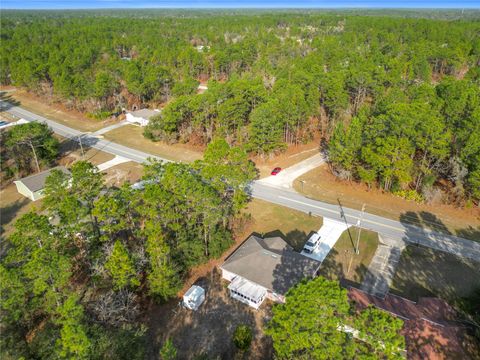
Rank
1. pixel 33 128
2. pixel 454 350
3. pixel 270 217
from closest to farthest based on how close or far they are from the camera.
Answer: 1. pixel 454 350
2. pixel 270 217
3. pixel 33 128

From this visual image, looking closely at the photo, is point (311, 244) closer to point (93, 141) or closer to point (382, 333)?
point (382, 333)

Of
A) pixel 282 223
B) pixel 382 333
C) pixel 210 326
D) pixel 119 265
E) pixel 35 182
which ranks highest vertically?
pixel 382 333

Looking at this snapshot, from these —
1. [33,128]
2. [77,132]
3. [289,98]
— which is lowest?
[77,132]

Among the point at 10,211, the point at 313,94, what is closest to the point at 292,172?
the point at 313,94

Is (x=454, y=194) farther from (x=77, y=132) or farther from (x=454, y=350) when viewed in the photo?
(x=77, y=132)

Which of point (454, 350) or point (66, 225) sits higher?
point (66, 225)

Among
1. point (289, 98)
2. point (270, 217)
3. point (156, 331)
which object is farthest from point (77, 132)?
point (156, 331)

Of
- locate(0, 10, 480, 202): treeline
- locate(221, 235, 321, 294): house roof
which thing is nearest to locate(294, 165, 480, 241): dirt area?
locate(0, 10, 480, 202): treeline
